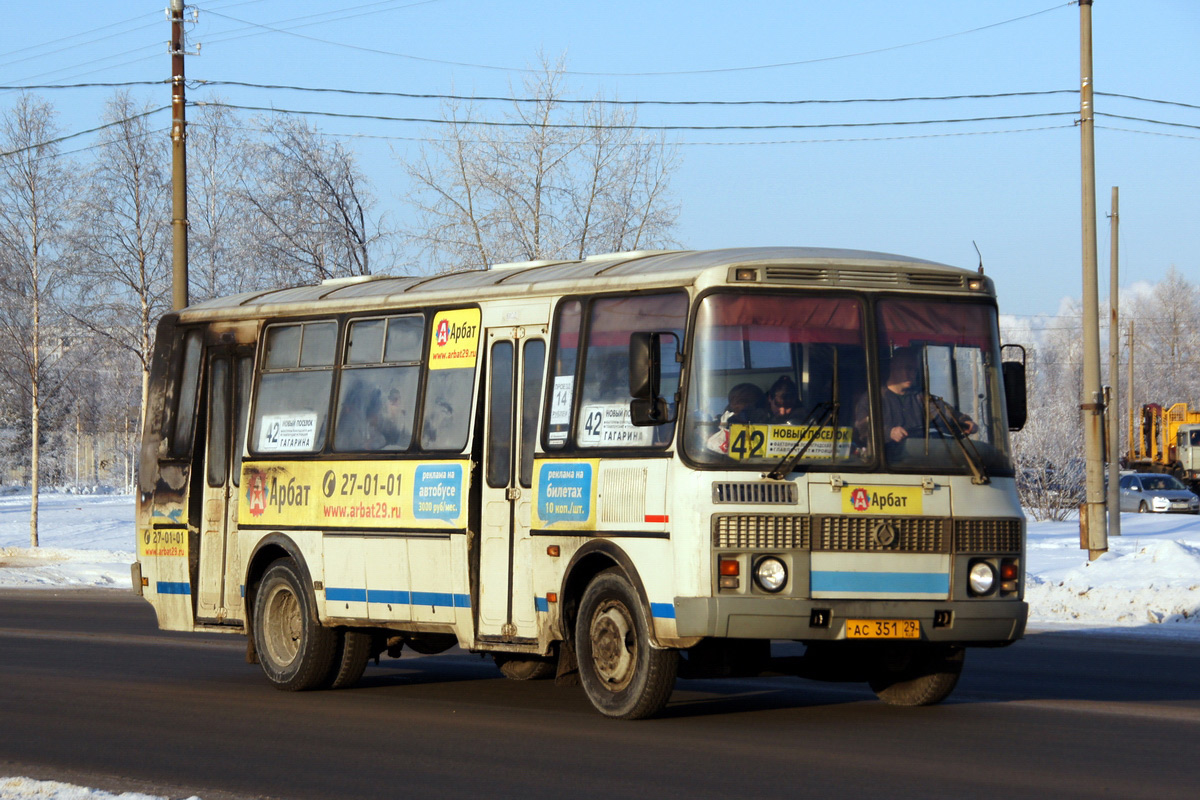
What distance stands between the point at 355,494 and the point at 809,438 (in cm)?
405

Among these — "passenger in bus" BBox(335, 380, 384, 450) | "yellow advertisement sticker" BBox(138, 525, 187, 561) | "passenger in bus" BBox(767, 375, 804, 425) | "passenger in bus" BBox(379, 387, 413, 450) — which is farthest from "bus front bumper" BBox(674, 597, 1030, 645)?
"yellow advertisement sticker" BBox(138, 525, 187, 561)

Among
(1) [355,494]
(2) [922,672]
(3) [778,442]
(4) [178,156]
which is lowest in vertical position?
(2) [922,672]

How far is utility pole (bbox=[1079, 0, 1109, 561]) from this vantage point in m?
23.4

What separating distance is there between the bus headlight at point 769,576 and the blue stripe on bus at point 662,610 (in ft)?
1.70

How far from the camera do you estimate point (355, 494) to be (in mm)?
12789

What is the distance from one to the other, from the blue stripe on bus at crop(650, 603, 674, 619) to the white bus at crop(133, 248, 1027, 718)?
17mm

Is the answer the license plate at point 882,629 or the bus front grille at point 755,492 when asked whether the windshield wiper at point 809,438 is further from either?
the license plate at point 882,629

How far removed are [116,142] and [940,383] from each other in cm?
3737

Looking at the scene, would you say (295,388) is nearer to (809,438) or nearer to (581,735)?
(581,735)

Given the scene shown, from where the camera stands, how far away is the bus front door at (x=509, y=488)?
11406mm

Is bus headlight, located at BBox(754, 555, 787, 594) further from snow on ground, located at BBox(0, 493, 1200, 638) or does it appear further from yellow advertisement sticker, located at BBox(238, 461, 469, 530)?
snow on ground, located at BBox(0, 493, 1200, 638)

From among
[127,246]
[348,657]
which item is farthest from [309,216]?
[348,657]

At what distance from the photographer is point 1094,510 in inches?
928

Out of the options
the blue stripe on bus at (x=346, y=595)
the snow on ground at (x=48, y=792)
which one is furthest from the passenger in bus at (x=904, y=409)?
the snow on ground at (x=48, y=792)
